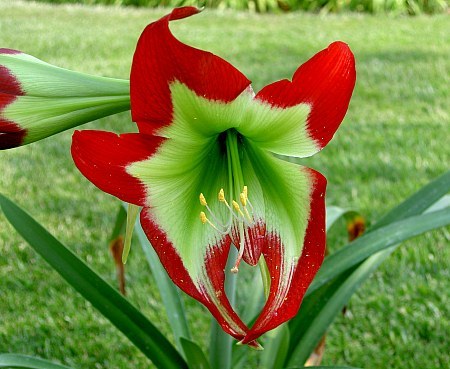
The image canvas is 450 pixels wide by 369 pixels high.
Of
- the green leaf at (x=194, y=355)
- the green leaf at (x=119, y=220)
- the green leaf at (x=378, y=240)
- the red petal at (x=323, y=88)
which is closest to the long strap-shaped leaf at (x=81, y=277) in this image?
the green leaf at (x=194, y=355)

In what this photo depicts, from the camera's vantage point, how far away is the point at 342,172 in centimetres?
383

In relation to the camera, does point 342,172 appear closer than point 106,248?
No

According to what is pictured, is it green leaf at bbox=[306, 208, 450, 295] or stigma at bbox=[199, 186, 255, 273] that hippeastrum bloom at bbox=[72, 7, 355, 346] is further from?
green leaf at bbox=[306, 208, 450, 295]

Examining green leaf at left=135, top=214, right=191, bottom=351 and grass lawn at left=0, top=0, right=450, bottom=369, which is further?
grass lawn at left=0, top=0, right=450, bottom=369

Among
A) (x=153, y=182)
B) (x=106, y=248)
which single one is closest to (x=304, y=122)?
(x=153, y=182)

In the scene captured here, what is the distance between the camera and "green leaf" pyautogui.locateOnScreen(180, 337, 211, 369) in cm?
168

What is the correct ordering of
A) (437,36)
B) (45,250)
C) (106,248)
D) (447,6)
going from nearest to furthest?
(45,250) → (106,248) → (437,36) → (447,6)

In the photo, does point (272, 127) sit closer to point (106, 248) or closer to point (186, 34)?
point (106, 248)

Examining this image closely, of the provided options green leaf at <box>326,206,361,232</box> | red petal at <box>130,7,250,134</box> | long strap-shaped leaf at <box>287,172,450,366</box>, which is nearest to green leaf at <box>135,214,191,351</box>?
long strap-shaped leaf at <box>287,172,450,366</box>

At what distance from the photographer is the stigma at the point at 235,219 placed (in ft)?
3.64

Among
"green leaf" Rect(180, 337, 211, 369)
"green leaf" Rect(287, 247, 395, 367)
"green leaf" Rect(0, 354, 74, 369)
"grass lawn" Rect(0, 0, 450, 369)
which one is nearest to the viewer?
"green leaf" Rect(0, 354, 74, 369)

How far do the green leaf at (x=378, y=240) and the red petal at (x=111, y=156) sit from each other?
796 mm

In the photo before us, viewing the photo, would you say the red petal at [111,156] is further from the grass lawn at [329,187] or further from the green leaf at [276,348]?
the grass lawn at [329,187]

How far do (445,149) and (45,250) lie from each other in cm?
279
